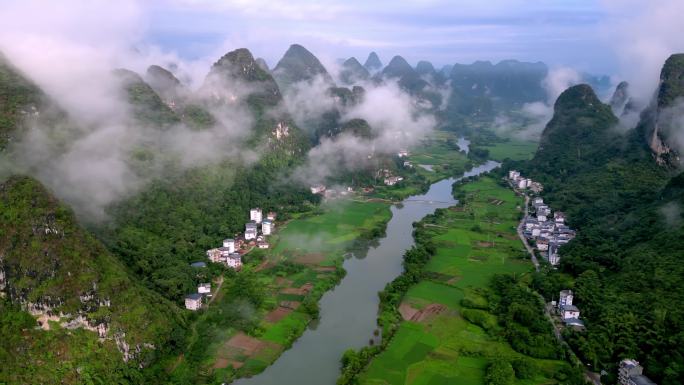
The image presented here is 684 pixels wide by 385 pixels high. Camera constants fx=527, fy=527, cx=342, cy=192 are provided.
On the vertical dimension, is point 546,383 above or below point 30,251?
below

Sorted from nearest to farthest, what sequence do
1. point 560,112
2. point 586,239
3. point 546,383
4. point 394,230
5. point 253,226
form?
point 546,383 → point 586,239 → point 253,226 → point 394,230 → point 560,112

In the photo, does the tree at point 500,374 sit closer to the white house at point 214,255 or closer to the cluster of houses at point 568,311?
the cluster of houses at point 568,311

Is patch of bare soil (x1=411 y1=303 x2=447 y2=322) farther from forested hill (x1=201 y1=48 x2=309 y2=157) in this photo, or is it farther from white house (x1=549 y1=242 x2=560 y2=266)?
forested hill (x1=201 y1=48 x2=309 y2=157)

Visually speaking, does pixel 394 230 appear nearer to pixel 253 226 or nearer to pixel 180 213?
pixel 253 226

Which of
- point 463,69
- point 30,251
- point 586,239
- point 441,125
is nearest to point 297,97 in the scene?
point 441,125

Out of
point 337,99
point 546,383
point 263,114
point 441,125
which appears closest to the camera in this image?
point 546,383

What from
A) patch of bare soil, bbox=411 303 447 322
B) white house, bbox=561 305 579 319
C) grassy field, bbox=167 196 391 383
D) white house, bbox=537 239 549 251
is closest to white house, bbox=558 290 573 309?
white house, bbox=561 305 579 319

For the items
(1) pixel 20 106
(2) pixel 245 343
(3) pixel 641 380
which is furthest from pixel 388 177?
(3) pixel 641 380
